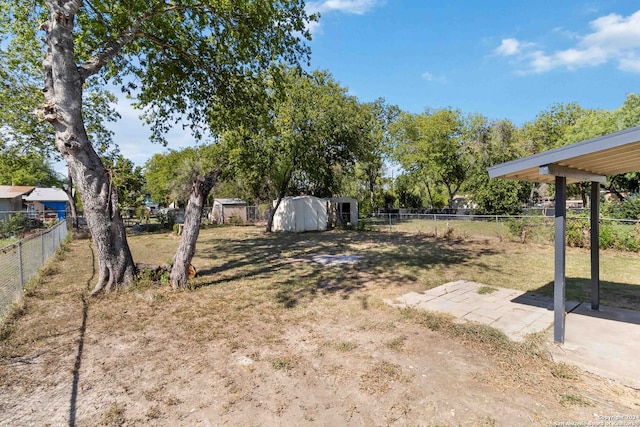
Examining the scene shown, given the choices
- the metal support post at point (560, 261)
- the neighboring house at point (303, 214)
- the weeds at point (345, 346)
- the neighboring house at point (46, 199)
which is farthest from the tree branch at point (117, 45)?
the neighboring house at point (46, 199)

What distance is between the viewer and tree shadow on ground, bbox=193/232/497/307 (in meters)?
6.98

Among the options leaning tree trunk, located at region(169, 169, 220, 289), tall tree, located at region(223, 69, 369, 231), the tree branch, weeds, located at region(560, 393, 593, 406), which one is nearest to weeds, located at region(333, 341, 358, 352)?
weeds, located at region(560, 393, 593, 406)

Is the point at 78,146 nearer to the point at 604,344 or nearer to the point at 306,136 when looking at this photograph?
the point at 604,344

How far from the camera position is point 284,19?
862 centimetres

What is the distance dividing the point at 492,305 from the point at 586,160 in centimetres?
274

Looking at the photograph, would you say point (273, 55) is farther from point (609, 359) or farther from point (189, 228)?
point (609, 359)

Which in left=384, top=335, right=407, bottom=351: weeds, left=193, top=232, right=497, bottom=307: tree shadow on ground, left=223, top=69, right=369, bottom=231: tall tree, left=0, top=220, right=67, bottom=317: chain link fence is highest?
left=223, top=69, right=369, bottom=231: tall tree

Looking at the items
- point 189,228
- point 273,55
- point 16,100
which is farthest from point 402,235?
point 16,100

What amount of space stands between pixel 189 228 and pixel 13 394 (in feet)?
13.6

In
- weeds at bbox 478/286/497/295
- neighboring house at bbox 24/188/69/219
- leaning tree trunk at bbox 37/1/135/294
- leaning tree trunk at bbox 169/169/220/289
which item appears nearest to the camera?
leaning tree trunk at bbox 37/1/135/294

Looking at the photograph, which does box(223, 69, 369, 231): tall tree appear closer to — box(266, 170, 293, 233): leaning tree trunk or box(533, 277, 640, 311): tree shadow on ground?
box(266, 170, 293, 233): leaning tree trunk

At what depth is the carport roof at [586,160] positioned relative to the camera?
3094mm

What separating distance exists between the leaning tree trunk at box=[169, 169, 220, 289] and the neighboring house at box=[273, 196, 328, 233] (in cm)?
1212

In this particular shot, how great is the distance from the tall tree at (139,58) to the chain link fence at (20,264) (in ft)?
3.99
